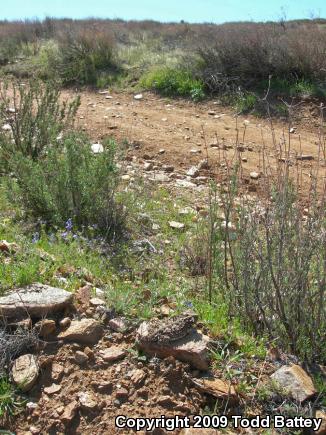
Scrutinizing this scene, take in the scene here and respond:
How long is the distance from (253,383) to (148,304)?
73cm

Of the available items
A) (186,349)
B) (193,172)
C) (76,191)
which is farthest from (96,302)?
(193,172)

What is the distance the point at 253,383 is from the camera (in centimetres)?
248

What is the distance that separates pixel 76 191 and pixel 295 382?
7.72 feet

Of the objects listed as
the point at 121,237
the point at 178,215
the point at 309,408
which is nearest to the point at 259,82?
the point at 178,215

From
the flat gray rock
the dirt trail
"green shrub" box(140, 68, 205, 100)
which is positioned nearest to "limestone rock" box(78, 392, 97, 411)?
the flat gray rock

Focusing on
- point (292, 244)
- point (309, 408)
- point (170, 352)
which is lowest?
point (309, 408)

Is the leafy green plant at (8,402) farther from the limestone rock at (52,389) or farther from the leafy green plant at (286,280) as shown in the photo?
the leafy green plant at (286,280)

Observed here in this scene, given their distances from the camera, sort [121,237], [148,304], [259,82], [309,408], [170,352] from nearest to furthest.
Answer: [309,408]
[170,352]
[148,304]
[121,237]
[259,82]

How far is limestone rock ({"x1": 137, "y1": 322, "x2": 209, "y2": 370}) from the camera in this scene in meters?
2.47

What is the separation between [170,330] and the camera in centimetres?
255

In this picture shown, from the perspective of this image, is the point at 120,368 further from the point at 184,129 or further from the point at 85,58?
the point at 85,58

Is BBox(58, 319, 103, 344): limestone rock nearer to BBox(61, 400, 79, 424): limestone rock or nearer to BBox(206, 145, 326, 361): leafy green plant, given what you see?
BBox(61, 400, 79, 424): limestone rock

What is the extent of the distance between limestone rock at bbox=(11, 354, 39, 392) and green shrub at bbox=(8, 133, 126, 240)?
5.26 feet

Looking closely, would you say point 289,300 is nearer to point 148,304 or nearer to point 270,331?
point 270,331
